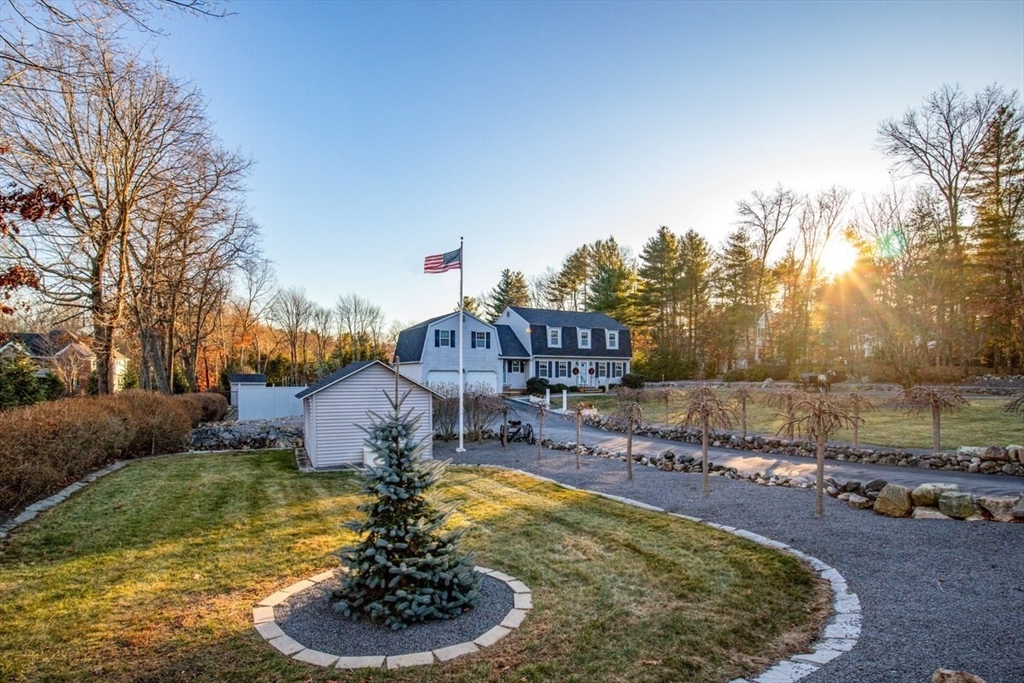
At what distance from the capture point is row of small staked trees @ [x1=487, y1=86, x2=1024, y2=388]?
23.5m

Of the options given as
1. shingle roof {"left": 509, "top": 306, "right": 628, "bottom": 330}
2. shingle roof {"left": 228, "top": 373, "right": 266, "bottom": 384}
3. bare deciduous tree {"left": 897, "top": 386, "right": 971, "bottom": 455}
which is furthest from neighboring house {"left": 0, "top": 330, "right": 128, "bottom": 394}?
bare deciduous tree {"left": 897, "top": 386, "right": 971, "bottom": 455}

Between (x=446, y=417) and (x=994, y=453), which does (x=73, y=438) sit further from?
(x=994, y=453)

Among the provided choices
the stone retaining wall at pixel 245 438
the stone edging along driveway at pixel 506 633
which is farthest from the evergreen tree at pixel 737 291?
the stone edging along driveway at pixel 506 633

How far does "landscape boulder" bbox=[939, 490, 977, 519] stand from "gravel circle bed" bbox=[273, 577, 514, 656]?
242 inches

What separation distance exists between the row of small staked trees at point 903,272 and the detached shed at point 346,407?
21870 millimetres

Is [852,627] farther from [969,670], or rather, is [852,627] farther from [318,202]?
[318,202]

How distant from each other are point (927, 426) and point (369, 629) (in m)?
16.6

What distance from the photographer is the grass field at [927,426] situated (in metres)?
12.1

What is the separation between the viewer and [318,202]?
16.8 m

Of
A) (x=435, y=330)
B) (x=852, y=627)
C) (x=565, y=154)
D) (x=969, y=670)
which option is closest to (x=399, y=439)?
(x=852, y=627)

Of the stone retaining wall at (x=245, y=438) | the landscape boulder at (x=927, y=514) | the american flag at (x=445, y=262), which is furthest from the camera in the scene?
the stone retaining wall at (x=245, y=438)

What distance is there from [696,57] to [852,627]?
10347 millimetres

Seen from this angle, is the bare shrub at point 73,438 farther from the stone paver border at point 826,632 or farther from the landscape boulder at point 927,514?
the landscape boulder at point 927,514

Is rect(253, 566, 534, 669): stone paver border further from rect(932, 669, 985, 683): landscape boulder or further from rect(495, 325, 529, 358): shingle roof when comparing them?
rect(495, 325, 529, 358): shingle roof
